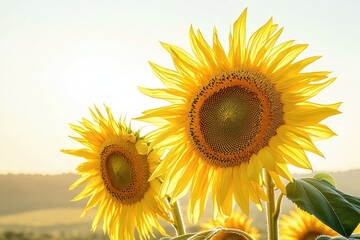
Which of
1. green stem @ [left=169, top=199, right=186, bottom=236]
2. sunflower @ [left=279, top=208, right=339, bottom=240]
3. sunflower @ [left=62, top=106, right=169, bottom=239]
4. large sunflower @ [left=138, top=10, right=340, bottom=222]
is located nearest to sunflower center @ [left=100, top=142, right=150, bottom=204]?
sunflower @ [left=62, top=106, right=169, bottom=239]

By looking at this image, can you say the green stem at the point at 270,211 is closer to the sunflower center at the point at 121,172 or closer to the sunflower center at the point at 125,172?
the sunflower center at the point at 125,172

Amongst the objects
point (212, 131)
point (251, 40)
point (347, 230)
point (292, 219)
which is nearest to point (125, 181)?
point (212, 131)

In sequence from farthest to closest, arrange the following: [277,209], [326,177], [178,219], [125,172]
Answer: [125,172] → [178,219] → [326,177] → [277,209]

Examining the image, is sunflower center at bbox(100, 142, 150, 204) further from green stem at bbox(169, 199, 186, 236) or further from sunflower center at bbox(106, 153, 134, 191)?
green stem at bbox(169, 199, 186, 236)

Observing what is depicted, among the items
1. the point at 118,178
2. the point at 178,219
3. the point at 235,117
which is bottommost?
the point at 178,219

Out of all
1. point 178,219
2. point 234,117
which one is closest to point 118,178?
point 178,219

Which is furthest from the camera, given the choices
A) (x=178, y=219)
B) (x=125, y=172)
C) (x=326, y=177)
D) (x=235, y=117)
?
(x=125, y=172)

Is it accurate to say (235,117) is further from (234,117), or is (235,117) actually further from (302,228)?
(302,228)
